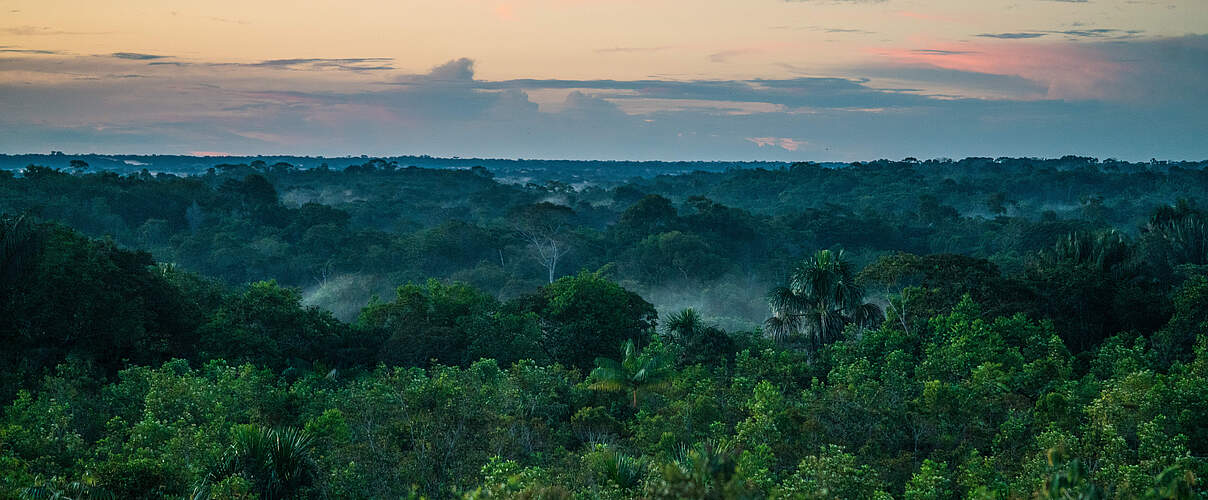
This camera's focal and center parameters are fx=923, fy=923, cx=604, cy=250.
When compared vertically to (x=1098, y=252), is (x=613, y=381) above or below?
below

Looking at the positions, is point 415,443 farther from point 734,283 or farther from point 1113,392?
point 734,283

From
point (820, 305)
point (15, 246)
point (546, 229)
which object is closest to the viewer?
point (15, 246)

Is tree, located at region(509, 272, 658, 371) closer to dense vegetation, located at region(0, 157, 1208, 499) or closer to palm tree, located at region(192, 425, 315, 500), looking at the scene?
dense vegetation, located at region(0, 157, 1208, 499)

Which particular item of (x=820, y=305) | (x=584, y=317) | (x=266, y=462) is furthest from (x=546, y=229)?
(x=266, y=462)

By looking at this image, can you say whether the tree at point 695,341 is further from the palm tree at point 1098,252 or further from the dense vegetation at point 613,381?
the palm tree at point 1098,252

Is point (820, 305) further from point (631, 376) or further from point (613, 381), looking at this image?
point (613, 381)

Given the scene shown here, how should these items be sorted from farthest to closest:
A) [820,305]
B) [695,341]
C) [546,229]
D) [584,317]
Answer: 1. [546,229]
2. [584,317]
3. [820,305]
4. [695,341]

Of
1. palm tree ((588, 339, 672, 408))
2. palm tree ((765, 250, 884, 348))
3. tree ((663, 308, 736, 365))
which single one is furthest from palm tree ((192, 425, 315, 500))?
palm tree ((765, 250, 884, 348))

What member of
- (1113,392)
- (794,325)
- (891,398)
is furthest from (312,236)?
(1113,392)
